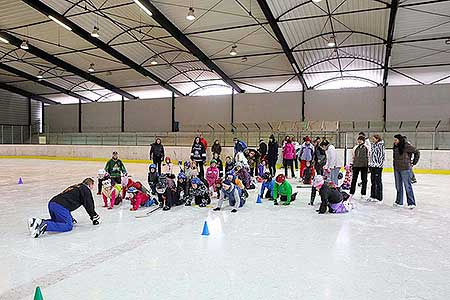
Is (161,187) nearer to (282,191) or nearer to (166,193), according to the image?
(166,193)

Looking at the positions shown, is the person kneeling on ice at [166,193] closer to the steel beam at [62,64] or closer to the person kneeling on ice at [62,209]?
the person kneeling on ice at [62,209]

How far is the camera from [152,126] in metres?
25.5

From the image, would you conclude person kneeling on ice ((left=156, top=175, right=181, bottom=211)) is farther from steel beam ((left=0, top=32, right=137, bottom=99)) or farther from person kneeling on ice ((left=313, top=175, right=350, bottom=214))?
steel beam ((left=0, top=32, right=137, bottom=99))

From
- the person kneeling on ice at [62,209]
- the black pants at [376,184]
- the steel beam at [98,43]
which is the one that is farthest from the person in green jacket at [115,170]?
the steel beam at [98,43]

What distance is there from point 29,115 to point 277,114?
20471 mm

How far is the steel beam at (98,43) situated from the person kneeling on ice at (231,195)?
12.2 meters

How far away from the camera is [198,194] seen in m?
6.66

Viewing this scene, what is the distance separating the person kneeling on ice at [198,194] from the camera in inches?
262

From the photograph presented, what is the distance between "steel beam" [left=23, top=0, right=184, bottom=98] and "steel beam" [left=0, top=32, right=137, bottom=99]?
4.01 metres

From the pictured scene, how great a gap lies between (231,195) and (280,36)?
1037 centimetres

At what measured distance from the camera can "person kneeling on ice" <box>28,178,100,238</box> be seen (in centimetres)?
450

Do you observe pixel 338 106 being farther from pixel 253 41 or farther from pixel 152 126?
pixel 152 126

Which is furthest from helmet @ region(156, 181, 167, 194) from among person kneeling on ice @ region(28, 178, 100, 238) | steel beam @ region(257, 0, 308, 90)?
steel beam @ region(257, 0, 308, 90)

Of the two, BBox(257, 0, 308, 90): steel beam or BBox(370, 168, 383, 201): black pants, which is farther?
BBox(257, 0, 308, 90): steel beam
